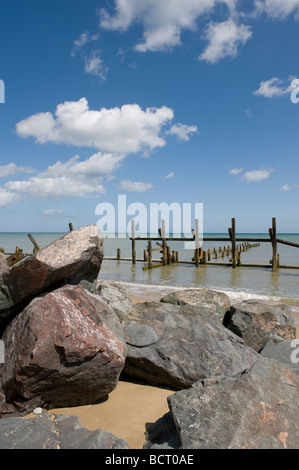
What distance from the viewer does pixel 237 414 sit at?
2.34 meters

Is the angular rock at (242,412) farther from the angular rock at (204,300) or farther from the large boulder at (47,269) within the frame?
the angular rock at (204,300)

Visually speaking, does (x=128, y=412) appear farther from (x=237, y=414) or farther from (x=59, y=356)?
(x=237, y=414)

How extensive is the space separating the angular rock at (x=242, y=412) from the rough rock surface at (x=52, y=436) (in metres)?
0.55

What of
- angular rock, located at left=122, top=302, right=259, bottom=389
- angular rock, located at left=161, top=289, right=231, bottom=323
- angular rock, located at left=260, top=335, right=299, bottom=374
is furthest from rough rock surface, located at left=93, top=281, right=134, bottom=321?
angular rock, located at left=260, top=335, right=299, bottom=374

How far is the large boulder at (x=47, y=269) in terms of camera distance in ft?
11.1

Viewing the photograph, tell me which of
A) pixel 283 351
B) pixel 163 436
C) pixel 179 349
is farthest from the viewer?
pixel 283 351

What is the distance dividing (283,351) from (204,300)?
174 centimetres

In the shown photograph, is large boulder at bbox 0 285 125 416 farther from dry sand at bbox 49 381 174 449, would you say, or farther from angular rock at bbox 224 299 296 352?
angular rock at bbox 224 299 296 352

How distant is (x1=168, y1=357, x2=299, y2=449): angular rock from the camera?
220 centimetres

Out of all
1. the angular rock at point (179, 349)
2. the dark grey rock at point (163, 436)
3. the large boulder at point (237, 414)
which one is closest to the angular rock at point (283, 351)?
the angular rock at point (179, 349)

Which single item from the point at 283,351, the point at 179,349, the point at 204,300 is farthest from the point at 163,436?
the point at 204,300

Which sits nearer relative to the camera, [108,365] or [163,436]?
[163,436]

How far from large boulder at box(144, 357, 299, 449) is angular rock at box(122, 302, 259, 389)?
0.93 metres
